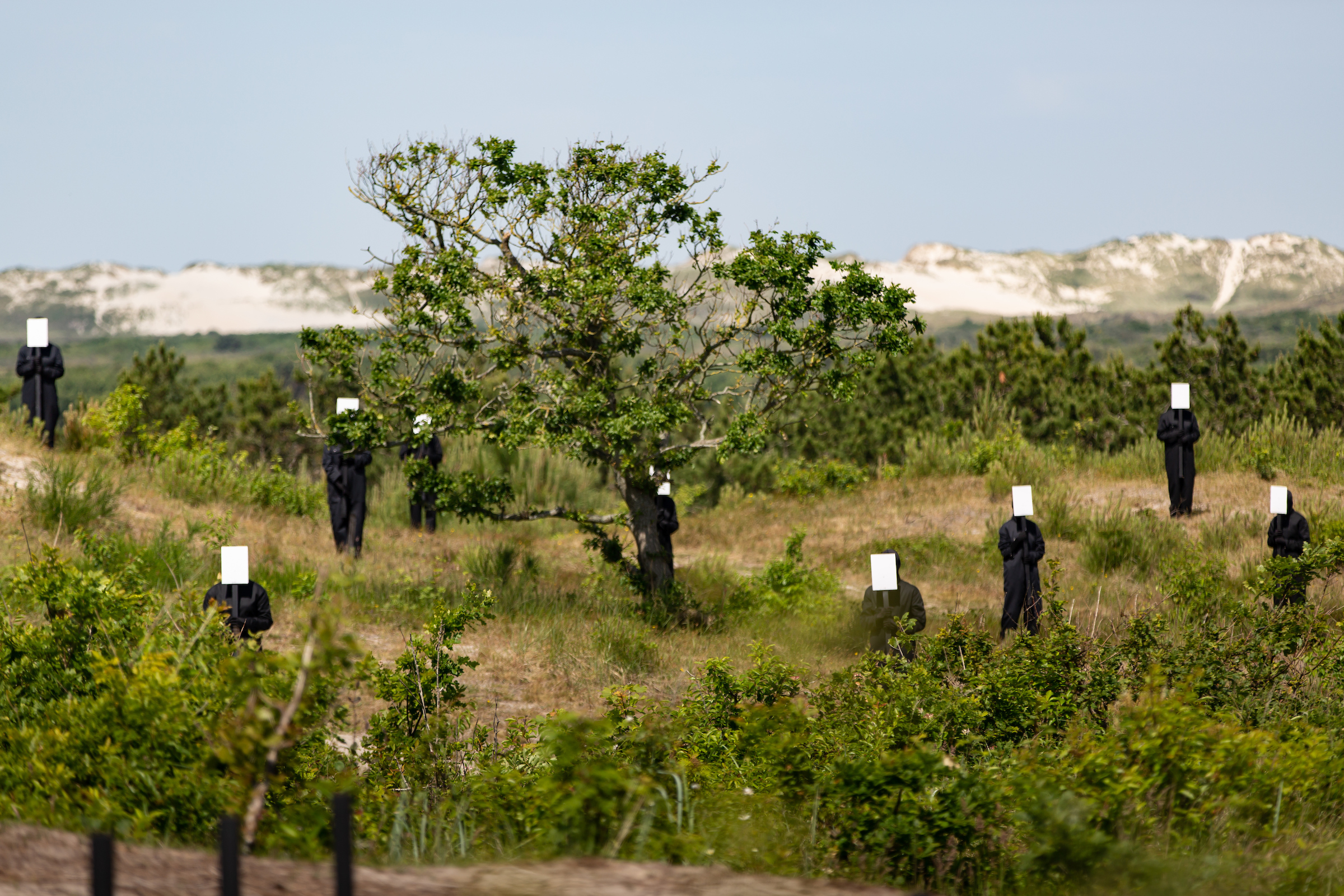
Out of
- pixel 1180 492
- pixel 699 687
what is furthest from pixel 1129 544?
pixel 699 687

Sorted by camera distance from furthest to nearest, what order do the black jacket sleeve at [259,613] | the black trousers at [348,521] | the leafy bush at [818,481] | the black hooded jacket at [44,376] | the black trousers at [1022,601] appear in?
the leafy bush at [818,481], the black hooded jacket at [44,376], the black trousers at [348,521], the black trousers at [1022,601], the black jacket sleeve at [259,613]

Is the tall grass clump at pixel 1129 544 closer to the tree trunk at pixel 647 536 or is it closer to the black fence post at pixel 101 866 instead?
the tree trunk at pixel 647 536

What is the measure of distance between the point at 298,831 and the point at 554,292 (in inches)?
247

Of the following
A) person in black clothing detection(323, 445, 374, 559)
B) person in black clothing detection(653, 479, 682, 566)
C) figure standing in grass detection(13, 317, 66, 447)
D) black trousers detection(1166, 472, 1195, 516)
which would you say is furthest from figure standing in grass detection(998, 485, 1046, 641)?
figure standing in grass detection(13, 317, 66, 447)

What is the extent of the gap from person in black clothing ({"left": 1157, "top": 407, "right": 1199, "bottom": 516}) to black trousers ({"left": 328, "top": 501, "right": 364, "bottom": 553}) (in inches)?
366

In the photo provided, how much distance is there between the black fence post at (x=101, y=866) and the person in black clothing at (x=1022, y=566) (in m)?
8.14

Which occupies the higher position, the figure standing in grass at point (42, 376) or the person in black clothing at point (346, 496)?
the figure standing in grass at point (42, 376)

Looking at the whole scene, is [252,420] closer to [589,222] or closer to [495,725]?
[589,222]

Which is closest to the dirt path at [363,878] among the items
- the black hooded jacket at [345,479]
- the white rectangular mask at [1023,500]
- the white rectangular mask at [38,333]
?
the white rectangular mask at [1023,500]

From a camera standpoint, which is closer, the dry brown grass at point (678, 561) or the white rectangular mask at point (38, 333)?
the dry brown grass at point (678, 561)

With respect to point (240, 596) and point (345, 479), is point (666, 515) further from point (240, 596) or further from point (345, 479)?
point (240, 596)

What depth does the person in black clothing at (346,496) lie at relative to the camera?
1300 cm

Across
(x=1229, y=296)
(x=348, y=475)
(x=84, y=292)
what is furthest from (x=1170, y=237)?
(x=348, y=475)

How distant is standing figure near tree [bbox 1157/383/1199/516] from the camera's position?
1402 cm
